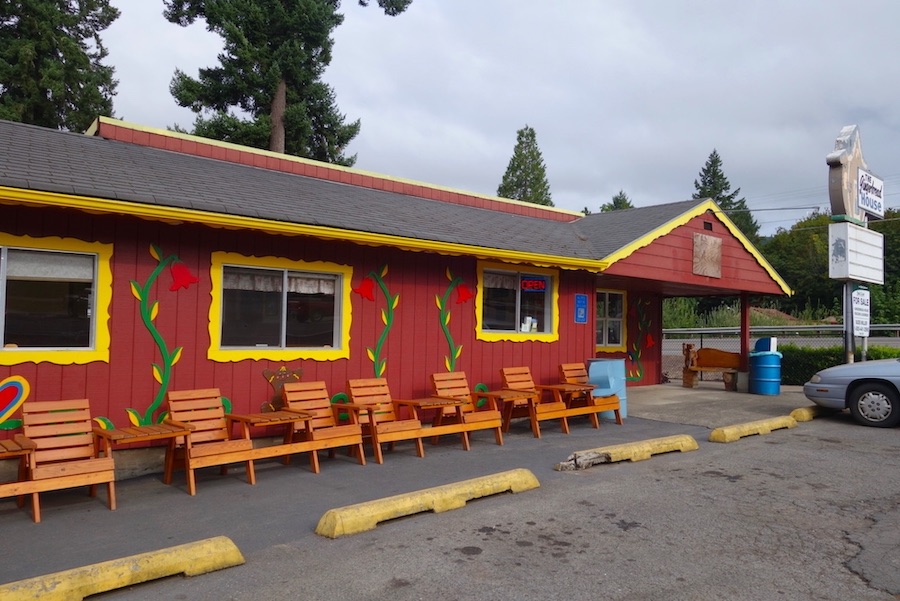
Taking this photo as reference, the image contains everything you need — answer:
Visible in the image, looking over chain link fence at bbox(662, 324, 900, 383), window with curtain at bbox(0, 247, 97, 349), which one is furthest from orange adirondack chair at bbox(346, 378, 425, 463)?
chain link fence at bbox(662, 324, 900, 383)

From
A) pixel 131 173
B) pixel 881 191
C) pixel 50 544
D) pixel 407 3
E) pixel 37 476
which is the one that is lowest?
pixel 50 544

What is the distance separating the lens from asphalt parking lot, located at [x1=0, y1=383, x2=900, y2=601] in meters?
4.16

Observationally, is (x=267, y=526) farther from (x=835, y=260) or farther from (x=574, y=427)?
(x=835, y=260)

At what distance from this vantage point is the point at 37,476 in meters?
A: 5.37

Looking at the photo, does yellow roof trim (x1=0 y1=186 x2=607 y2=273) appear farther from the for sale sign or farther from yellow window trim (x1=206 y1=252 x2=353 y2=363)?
the for sale sign

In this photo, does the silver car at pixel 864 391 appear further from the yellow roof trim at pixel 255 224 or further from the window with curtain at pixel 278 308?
the window with curtain at pixel 278 308

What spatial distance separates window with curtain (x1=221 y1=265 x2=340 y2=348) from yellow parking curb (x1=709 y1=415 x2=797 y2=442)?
5.30 m

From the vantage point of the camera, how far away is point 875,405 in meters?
10.5

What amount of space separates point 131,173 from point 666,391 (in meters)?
12.0

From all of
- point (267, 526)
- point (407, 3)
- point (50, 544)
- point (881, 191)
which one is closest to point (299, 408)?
point (267, 526)

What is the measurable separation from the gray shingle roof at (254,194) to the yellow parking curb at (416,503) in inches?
133

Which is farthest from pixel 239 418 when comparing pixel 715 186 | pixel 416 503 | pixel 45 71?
pixel 715 186

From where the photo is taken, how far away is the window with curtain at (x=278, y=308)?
7816mm

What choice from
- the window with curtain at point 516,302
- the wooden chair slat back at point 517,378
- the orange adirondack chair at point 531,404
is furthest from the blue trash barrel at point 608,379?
the wooden chair slat back at point 517,378
